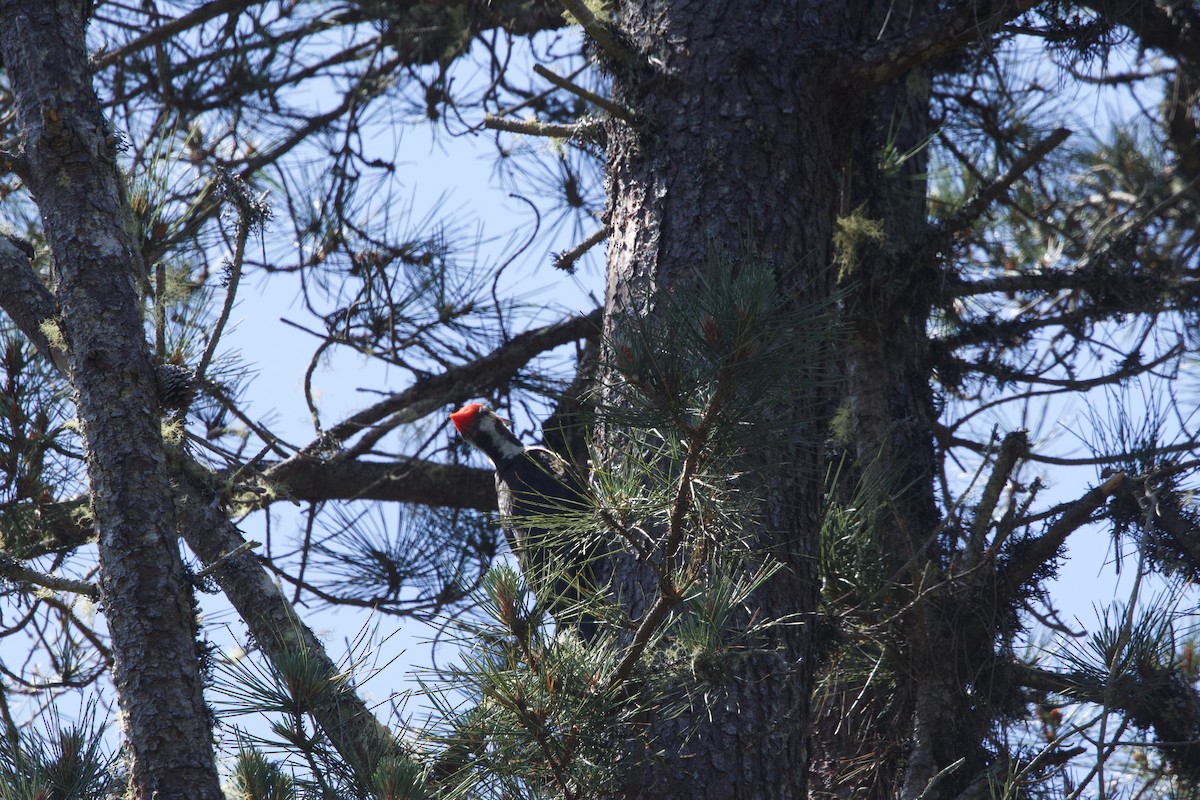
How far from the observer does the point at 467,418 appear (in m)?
4.50

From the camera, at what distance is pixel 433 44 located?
4.49 m

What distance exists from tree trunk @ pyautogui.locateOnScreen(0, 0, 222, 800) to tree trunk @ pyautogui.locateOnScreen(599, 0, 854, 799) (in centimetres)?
86

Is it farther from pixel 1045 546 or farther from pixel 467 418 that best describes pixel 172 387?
pixel 467 418

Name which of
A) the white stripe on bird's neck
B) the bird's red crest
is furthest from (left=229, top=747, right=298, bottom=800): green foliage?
the white stripe on bird's neck

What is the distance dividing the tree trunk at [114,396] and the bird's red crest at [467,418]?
2180 millimetres

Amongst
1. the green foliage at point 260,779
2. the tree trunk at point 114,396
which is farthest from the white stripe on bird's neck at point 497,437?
the green foliage at point 260,779

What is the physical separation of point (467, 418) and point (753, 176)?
2304mm

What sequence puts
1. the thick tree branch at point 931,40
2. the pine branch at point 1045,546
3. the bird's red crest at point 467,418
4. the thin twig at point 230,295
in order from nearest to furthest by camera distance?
the thin twig at point 230,295 → the thick tree branch at point 931,40 → the pine branch at point 1045,546 → the bird's red crest at point 467,418

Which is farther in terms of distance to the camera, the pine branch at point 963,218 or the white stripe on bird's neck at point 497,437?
the white stripe on bird's neck at point 497,437

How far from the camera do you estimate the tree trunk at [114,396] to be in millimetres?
1758

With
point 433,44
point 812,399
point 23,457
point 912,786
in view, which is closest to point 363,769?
point 812,399

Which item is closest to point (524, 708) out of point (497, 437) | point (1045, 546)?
point (1045, 546)

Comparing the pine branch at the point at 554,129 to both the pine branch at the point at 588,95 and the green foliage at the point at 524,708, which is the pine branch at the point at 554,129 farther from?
the green foliage at the point at 524,708

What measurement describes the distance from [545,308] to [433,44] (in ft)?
4.22
